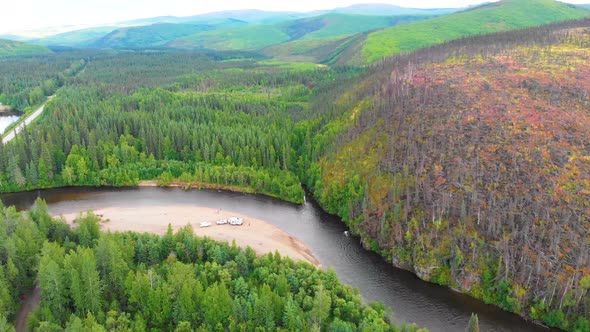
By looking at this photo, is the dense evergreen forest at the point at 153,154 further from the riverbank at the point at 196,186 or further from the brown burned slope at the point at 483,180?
the brown burned slope at the point at 483,180

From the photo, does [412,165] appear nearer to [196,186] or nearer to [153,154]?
[196,186]

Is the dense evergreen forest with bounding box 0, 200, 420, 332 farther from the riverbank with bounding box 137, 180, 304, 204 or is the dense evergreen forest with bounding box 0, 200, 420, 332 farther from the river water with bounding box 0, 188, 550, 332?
the riverbank with bounding box 137, 180, 304, 204

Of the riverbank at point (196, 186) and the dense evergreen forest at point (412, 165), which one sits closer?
the dense evergreen forest at point (412, 165)

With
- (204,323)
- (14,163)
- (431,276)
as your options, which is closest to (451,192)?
(431,276)

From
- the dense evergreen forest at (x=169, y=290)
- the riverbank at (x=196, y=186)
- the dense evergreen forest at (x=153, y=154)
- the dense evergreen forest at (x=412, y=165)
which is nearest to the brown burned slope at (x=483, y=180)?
the dense evergreen forest at (x=412, y=165)

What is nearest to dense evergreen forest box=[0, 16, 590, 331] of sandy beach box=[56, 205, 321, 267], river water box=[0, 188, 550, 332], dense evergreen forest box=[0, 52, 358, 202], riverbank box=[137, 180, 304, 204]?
dense evergreen forest box=[0, 52, 358, 202]

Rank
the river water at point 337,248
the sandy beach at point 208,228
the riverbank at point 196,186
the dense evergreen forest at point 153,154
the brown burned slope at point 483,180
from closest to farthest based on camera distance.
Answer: the river water at point 337,248
the brown burned slope at point 483,180
the sandy beach at point 208,228
the riverbank at point 196,186
the dense evergreen forest at point 153,154
